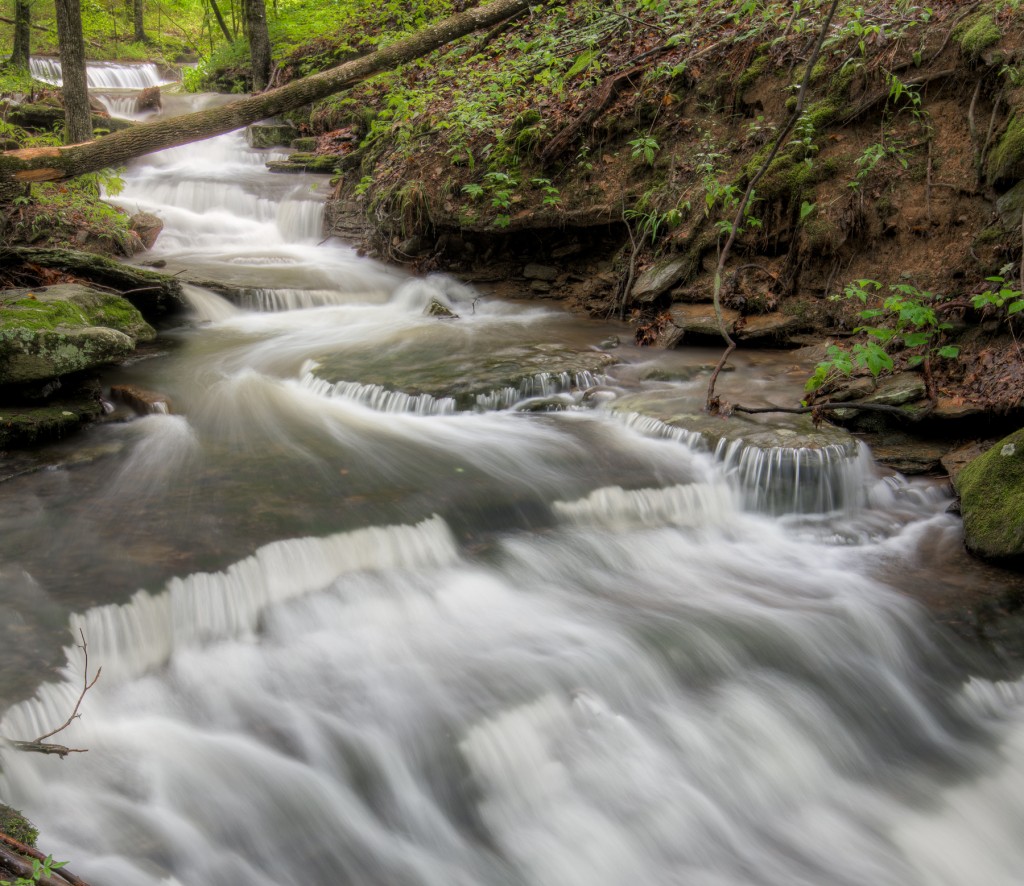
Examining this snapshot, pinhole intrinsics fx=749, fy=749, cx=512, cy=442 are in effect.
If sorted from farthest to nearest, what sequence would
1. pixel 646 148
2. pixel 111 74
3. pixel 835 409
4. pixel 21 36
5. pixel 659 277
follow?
1. pixel 111 74
2. pixel 21 36
3. pixel 646 148
4. pixel 659 277
5. pixel 835 409

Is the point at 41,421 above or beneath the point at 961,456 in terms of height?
above

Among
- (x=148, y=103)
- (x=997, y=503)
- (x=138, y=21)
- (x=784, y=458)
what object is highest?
(x=138, y=21)

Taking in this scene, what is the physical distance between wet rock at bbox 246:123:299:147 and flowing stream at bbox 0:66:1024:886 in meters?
10.6

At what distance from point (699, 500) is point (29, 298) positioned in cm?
532

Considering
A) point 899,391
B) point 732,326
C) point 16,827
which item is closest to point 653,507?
point 899,391

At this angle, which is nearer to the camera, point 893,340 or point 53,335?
point 53,335

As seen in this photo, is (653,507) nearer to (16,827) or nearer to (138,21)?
(16,827)

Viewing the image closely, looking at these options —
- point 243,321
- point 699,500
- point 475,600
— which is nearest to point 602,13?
point 243,321

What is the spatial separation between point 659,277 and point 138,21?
83.8ft

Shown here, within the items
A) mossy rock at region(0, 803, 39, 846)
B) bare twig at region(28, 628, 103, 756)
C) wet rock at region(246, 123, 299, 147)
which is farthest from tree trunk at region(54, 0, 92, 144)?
mossy rock at region(0, 803, 39, 846)

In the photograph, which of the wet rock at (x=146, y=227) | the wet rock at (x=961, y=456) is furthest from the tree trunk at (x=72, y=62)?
the wet rock at (x=961, y=456)

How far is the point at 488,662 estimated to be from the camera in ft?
12.6

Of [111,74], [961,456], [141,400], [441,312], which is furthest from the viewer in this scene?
[111,74]

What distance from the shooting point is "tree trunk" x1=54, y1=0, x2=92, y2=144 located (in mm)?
7789
